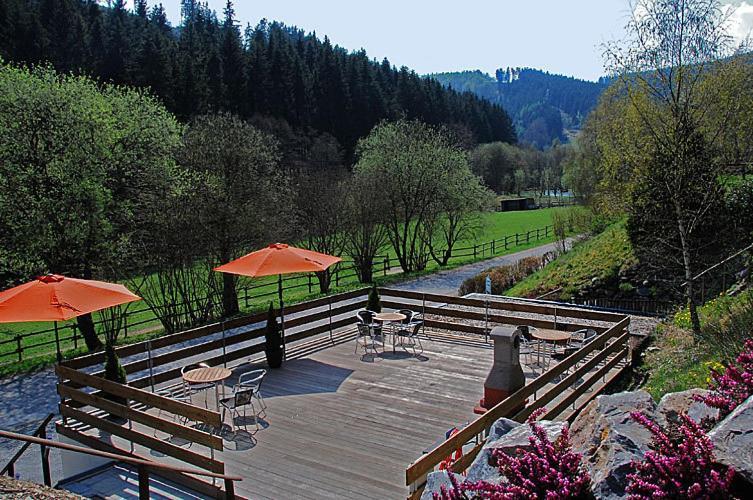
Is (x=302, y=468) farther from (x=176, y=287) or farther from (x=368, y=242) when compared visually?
(x=368, y=242)

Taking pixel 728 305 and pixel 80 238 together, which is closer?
pixel 728 305

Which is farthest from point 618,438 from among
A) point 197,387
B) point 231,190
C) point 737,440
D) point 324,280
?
point 324,280

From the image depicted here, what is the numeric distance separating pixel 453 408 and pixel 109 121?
14656 mm

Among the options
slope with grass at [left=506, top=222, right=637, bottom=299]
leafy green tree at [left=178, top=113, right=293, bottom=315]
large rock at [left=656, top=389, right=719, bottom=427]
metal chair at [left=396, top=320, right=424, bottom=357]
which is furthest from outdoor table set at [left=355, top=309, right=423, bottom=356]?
slope with grass at [left=506, top=222, right=637, bottom=299]

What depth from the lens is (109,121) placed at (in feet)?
57.8

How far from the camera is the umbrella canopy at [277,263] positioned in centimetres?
1109

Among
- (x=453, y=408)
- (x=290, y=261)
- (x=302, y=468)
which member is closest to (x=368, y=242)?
(x=290, y=261)

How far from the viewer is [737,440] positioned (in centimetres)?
330

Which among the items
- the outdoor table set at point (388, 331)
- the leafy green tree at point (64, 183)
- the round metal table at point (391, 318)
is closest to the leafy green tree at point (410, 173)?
the leafy green tree at point (64, 183)

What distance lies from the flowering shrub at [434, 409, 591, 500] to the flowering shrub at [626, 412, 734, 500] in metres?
0.40

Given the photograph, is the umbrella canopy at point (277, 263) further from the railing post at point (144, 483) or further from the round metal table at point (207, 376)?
the railing post at point (144, 483)

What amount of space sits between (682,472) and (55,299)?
8349 mm

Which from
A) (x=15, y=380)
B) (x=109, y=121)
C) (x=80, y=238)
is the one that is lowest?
(x=15, y=380)

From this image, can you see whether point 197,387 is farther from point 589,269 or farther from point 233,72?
point 233,72
